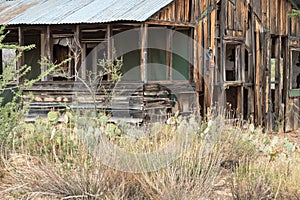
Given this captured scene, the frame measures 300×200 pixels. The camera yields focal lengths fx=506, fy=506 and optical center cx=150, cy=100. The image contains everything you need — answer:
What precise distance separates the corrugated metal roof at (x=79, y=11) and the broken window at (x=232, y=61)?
356cm

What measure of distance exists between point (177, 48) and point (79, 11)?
263 centimetres

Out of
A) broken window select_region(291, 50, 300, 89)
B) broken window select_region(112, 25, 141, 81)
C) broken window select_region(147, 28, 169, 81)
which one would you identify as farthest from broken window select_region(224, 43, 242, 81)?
broken window select_region(112, 25, 141, 81)

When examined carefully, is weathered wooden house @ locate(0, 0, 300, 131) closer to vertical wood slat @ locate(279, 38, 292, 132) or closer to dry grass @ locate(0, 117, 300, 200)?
vertical wood slat @ locate(279, 38, 292, 132)

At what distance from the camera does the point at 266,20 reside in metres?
15.0

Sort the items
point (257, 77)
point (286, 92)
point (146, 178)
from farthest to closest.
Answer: point (286, 92) → point (257, 77) → point (146, 178)

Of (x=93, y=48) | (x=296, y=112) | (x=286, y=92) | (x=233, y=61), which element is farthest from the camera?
(x=296, y=112)

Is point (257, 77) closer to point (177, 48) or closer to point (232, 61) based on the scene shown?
point (232, 61)

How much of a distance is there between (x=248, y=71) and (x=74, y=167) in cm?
929

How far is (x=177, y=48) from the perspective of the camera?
12586mm

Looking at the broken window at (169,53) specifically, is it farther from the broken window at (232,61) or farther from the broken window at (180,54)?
the broken window at (232,61)

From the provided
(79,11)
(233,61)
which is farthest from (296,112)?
(79,11)

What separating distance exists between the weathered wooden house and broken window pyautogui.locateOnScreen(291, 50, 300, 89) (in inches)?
8.3

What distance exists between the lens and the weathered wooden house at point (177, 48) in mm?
10891

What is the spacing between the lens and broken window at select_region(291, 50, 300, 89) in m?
17.0
